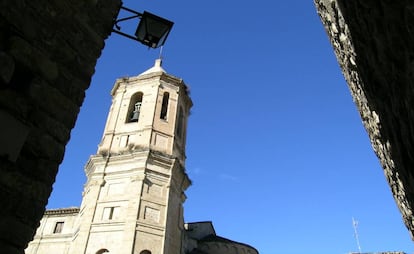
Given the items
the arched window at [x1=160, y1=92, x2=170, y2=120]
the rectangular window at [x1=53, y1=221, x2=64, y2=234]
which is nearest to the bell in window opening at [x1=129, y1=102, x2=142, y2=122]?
the arched window at [x1=160, y1=92, x2=170, y2=120]

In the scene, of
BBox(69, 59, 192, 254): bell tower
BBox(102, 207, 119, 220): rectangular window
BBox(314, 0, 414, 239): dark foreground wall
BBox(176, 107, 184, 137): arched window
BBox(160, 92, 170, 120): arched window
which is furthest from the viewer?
BBox(176, 107, 184, 137): arched window

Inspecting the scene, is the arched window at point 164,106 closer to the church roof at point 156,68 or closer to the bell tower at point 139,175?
the bell tower at point 139,175

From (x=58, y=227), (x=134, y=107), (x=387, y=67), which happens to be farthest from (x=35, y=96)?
(x=58, y=227)

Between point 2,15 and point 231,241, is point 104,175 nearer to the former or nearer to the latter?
point 231,241

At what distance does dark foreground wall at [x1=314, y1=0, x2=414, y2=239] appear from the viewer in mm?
1660

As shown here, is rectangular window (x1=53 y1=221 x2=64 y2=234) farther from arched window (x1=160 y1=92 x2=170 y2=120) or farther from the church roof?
the church roof

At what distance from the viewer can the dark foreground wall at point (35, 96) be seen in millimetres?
2699

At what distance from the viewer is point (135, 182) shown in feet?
54.9

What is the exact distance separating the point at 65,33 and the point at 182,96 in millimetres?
18088

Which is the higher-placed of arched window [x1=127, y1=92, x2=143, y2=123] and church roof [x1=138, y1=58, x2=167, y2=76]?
church roof [x1=138, y1=58, x2=167, y2=76]

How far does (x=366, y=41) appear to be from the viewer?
2.08 metres

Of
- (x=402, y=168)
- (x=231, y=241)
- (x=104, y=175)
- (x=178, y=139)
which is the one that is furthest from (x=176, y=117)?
(x=402, y=168)

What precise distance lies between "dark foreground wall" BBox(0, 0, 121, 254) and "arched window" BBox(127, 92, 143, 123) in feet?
52.8

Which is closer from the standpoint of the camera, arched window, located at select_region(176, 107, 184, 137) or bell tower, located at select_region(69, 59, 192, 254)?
bell tower, located at select_region(69, 59, 192, 254)
